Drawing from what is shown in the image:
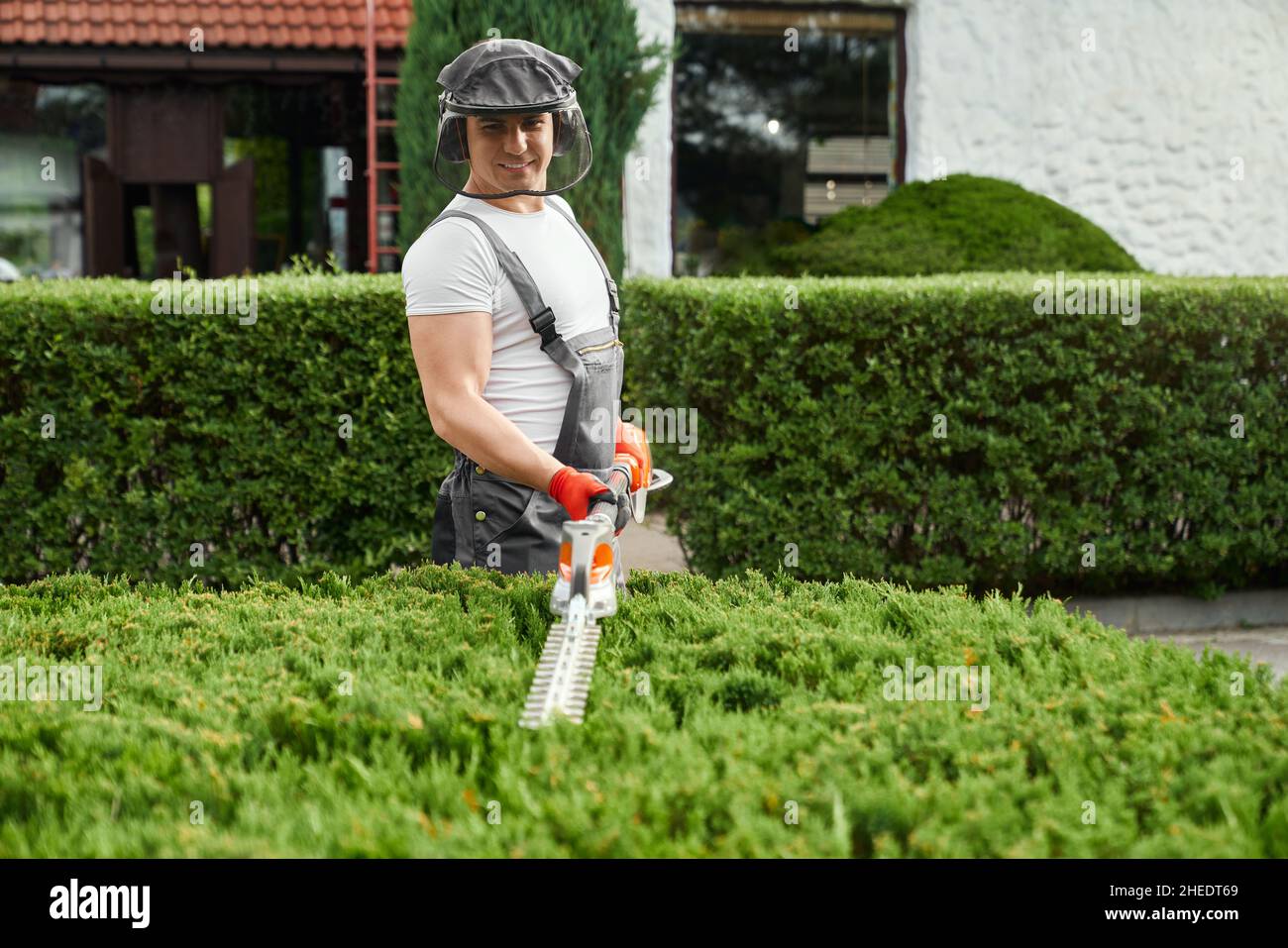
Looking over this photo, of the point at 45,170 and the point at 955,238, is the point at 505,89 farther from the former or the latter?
the point at 45,170

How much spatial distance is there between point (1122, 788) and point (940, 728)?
13.1 inches

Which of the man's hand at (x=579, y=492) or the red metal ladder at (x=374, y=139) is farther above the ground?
the red metal ladder at (x=374, y=139)

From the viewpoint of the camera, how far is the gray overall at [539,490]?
3189 mm

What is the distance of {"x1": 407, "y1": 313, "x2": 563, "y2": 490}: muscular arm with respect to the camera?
9.75 feet

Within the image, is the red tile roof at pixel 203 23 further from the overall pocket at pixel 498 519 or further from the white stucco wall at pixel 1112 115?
the overall pocket at pixel 498 519

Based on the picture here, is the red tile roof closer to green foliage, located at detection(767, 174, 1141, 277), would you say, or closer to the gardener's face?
green foliage, located at detection(767, 174, 1141, 277)

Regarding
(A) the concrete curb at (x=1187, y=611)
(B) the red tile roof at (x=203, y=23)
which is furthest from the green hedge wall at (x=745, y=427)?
(B) the red tile roof at (x=203, y=23)

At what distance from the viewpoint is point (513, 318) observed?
3148 mm

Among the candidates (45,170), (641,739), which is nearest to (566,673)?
(641,739)

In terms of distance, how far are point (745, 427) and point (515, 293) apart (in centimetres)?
326

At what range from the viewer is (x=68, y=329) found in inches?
236

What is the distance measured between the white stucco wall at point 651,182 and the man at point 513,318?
293 inches

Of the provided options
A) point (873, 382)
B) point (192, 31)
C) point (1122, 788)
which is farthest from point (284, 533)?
point (192, 31)
